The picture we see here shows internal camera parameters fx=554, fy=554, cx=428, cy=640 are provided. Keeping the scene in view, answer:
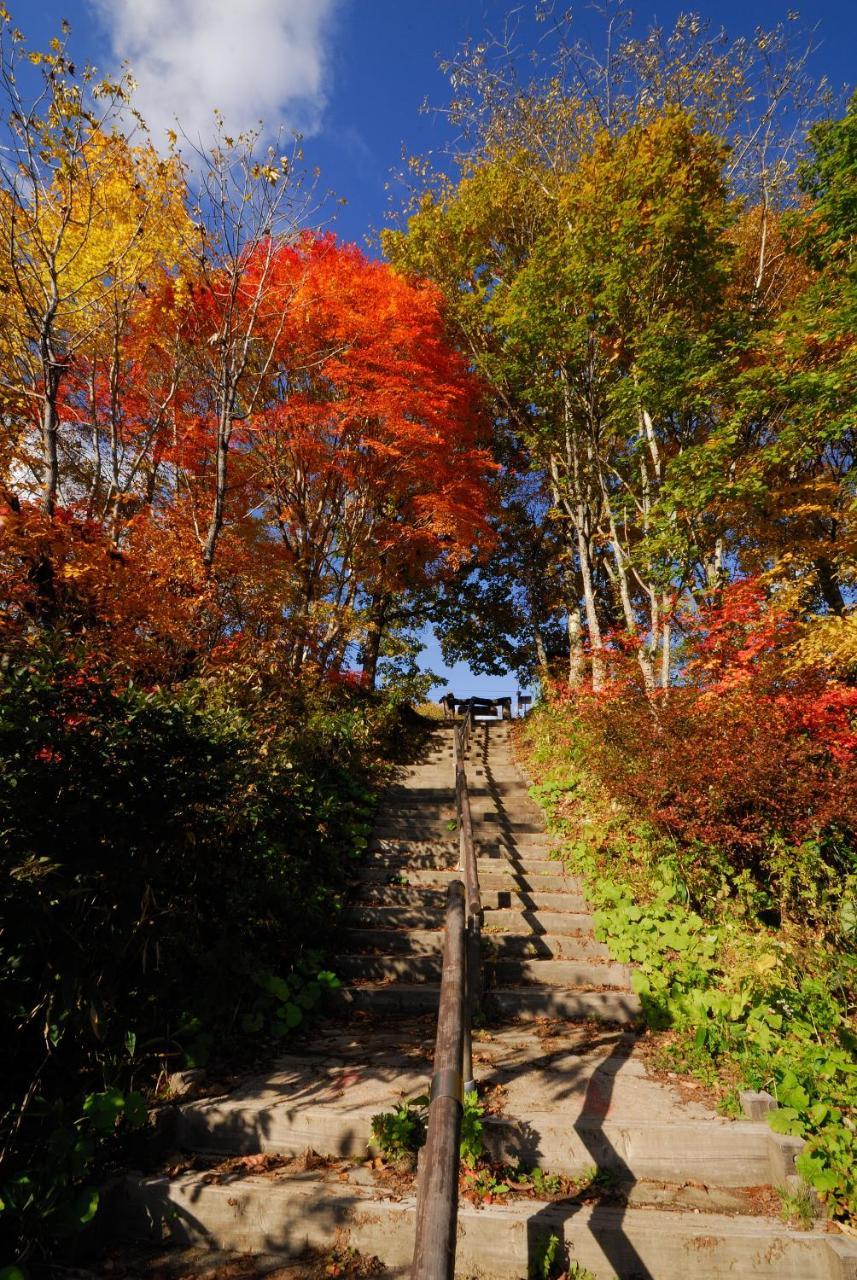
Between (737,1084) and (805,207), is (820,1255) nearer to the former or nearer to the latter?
(737,1084)

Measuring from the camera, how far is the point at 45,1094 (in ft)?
9.57

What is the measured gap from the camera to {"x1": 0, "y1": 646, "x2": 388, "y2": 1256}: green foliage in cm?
265

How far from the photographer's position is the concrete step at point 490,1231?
2.31 m

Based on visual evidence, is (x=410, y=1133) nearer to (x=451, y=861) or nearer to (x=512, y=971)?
(x=512, y=971)

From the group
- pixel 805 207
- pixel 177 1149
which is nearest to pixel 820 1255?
pixel 177 1149

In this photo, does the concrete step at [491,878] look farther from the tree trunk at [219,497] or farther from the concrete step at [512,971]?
→ the tree trunk at [219,497]

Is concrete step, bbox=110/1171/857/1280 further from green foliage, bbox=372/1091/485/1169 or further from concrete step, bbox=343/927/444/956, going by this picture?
concrete step, bbox=343/927/444/956

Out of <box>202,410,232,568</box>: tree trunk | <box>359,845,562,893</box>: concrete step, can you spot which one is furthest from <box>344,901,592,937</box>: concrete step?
<box>202,410,232,568</box>: tree trunk

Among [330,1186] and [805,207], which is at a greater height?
[805,207]

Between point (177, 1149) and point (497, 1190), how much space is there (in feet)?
5.53

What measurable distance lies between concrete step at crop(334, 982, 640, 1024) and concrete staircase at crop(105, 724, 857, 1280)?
1 cm

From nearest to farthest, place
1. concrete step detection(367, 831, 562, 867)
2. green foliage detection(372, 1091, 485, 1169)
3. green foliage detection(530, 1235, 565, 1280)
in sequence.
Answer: green foliage detection(530, 1235, 565, 1280) < green foliage detection(372, 1091, 485, 1169) < concrete step detection(367, 831, 562, 867)

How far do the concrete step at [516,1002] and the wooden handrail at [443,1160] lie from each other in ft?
7.97

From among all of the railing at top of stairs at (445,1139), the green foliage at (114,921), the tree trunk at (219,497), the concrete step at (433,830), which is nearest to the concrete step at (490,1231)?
the green foliage at (114,921)
